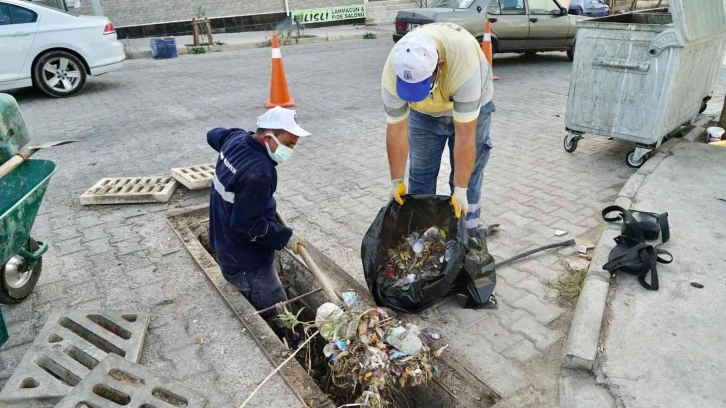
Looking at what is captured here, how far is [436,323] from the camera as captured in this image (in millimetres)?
2912

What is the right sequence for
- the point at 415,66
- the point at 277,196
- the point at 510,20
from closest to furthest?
the point at 415,66 < the point at 277,196 < the point at 510,20

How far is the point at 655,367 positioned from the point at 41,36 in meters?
8.70

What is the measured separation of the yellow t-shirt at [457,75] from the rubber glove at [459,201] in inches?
16.6

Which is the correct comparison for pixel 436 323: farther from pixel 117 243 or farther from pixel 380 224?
pixel 117 243

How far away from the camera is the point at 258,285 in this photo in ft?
10.3

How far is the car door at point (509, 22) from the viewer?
384 inches

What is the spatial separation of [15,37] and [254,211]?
22.9 ft

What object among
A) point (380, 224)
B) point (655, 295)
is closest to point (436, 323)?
point (380, 224)

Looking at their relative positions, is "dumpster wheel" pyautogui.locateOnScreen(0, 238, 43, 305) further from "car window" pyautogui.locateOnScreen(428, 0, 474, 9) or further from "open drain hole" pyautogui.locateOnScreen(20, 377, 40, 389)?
"car window" pyautogui.locateOnScreen(428, 0, 474, 9)

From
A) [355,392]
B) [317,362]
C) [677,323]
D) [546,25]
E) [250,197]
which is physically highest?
[546,25]

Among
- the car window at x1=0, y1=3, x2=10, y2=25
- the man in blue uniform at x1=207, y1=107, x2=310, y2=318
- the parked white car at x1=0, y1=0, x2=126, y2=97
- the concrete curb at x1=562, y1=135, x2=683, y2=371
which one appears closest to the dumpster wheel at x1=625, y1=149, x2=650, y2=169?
the concrete curb at x1=562, y1=135, x2=683, y2=371

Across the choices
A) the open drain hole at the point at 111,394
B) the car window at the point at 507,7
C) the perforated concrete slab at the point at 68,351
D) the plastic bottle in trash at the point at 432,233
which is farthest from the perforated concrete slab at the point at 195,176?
the car window at the point at 507,7

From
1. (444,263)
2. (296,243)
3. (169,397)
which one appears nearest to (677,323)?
(444,263)

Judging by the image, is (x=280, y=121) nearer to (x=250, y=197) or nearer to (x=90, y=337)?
(x=250, y=197)
